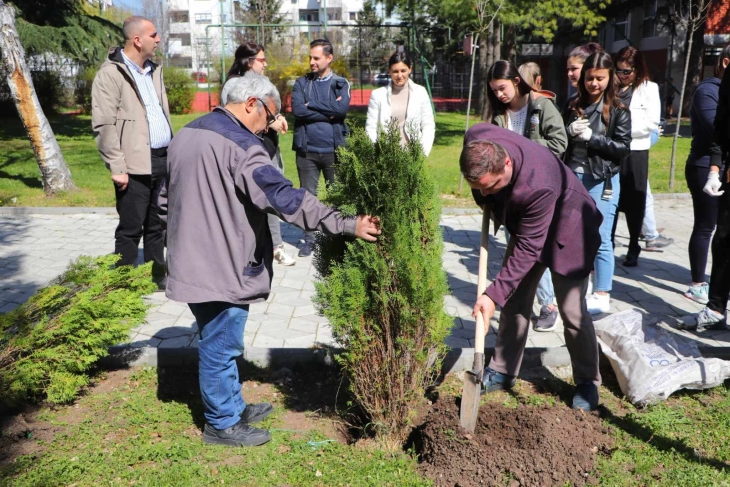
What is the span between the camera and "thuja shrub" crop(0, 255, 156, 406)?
3.71 metres

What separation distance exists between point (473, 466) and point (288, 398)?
142cm

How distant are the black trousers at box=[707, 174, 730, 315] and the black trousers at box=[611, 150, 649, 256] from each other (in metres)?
1.30

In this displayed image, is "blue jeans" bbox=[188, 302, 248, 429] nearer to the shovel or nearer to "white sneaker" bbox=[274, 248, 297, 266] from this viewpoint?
the shovel

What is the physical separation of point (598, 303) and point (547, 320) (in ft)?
1.74

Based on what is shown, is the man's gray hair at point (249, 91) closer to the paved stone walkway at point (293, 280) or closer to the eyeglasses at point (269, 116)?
the eyeglasses at point (269, 116)

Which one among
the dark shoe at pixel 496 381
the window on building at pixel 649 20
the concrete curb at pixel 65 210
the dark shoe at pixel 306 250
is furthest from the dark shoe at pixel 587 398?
the window on building at pixel 649 20

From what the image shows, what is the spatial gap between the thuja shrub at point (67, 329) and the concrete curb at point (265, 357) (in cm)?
28

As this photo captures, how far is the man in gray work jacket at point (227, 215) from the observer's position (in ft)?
9.92

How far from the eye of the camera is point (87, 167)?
13.2m

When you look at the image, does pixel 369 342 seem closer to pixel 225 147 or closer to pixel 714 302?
pixel 225 147

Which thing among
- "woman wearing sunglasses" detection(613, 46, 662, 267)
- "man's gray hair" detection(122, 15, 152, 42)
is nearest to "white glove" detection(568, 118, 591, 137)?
"woman wearing sunglasses" detection(613, 46, 662, 267)

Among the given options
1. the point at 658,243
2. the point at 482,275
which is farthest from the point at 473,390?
the point at 658,243

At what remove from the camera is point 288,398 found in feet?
13.4

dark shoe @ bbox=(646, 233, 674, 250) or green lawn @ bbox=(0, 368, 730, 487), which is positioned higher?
dark shoe @ bbox=(646, 233, 674, 250)
